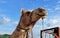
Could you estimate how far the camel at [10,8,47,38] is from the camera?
250 cm

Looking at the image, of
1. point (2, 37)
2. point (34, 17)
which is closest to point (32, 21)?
point (34, 17)

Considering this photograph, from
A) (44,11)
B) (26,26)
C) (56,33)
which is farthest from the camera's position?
(56,33)

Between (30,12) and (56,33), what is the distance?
2.46ft

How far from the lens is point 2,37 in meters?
4.64

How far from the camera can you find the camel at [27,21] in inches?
98.3

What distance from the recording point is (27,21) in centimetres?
261

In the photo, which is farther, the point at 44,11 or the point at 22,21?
the point at 22,21

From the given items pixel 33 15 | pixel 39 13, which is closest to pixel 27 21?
pixel 33 15

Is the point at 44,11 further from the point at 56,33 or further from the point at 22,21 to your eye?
the point at 56,33

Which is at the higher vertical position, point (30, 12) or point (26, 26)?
point (30, 12)

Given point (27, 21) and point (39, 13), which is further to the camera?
point (27, 21)

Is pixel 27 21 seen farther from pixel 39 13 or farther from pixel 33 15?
pixel 39 13

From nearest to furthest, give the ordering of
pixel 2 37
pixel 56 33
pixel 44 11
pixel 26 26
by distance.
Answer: pixel 44 11 → pixel 26 26 → pixel 56 33 → pixel 2 37

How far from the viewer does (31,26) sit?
2604 millimetres
